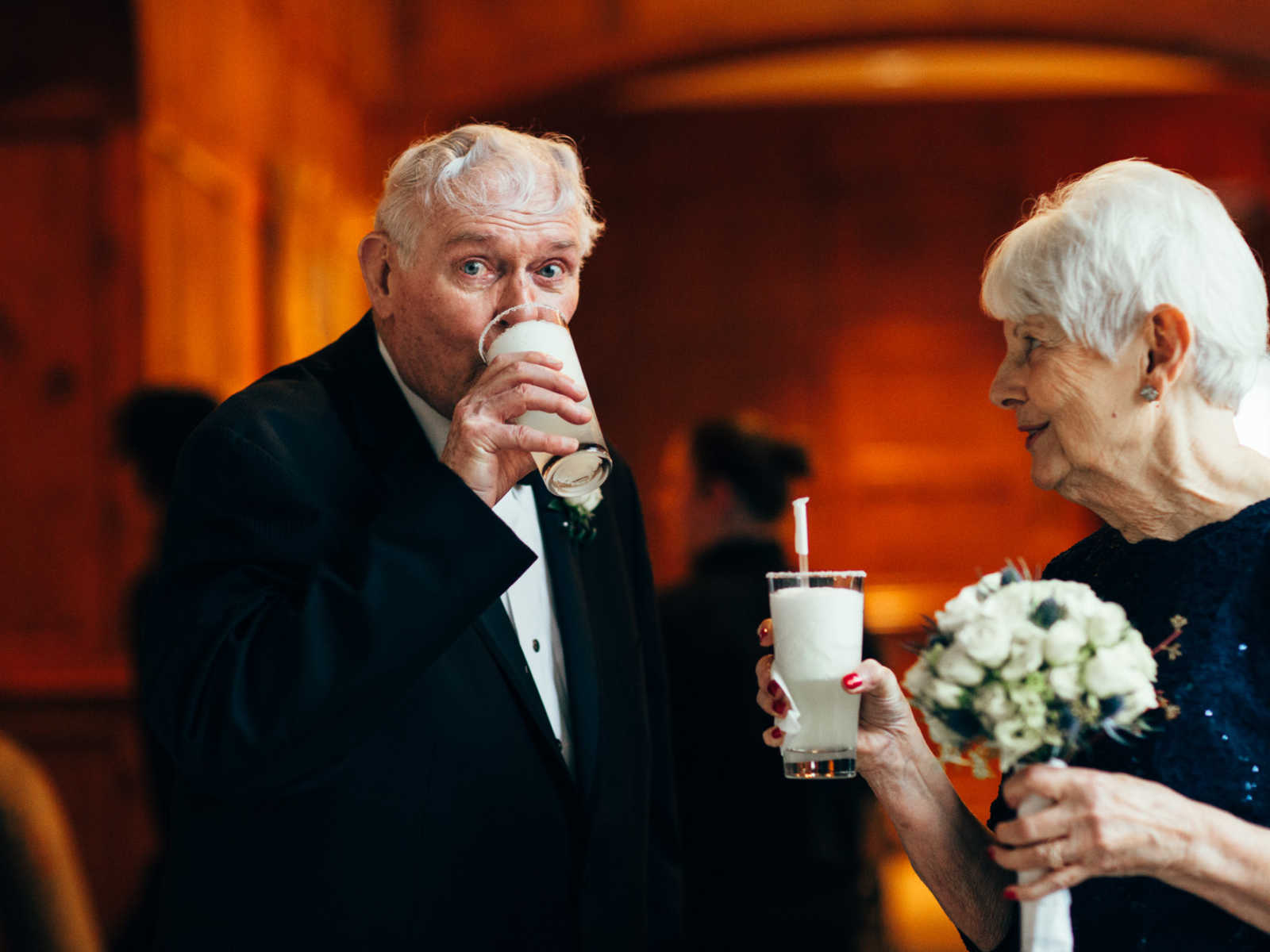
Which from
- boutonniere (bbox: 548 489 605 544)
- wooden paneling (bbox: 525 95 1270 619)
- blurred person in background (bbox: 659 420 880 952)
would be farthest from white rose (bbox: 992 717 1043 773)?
wooden paneling (bbox: 525 95 1270 619)

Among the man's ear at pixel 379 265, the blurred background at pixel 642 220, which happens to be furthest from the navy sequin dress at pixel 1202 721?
the man's ear at pixel 379 265

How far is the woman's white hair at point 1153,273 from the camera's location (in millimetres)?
1557

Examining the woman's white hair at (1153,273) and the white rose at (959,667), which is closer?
the white rose at (959,667)

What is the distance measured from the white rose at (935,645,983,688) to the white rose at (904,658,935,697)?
0.07 feet

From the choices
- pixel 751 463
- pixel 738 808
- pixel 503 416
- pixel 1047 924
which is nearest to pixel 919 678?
pixel 1047 924

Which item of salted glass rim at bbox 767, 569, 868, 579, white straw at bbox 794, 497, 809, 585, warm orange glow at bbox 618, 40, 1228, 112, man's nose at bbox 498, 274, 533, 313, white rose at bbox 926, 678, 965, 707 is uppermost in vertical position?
warm orange glow at bbox 618, 40, 1228, 112

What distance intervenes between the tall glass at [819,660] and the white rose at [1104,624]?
0.29m

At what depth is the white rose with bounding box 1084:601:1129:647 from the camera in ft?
4.33

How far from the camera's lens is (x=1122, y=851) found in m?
1.34

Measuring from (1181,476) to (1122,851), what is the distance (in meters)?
0.50

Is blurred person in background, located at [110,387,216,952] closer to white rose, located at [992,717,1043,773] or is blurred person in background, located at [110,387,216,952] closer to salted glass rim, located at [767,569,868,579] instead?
salted glass rim, located at [767,569,868,579]

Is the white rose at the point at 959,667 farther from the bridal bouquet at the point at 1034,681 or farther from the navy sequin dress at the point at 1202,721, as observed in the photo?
the navy sequin dress at the point at 1202,721

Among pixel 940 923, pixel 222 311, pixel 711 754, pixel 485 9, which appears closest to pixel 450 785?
pixel 711 754

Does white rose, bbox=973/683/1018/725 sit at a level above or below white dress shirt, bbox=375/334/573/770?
below
